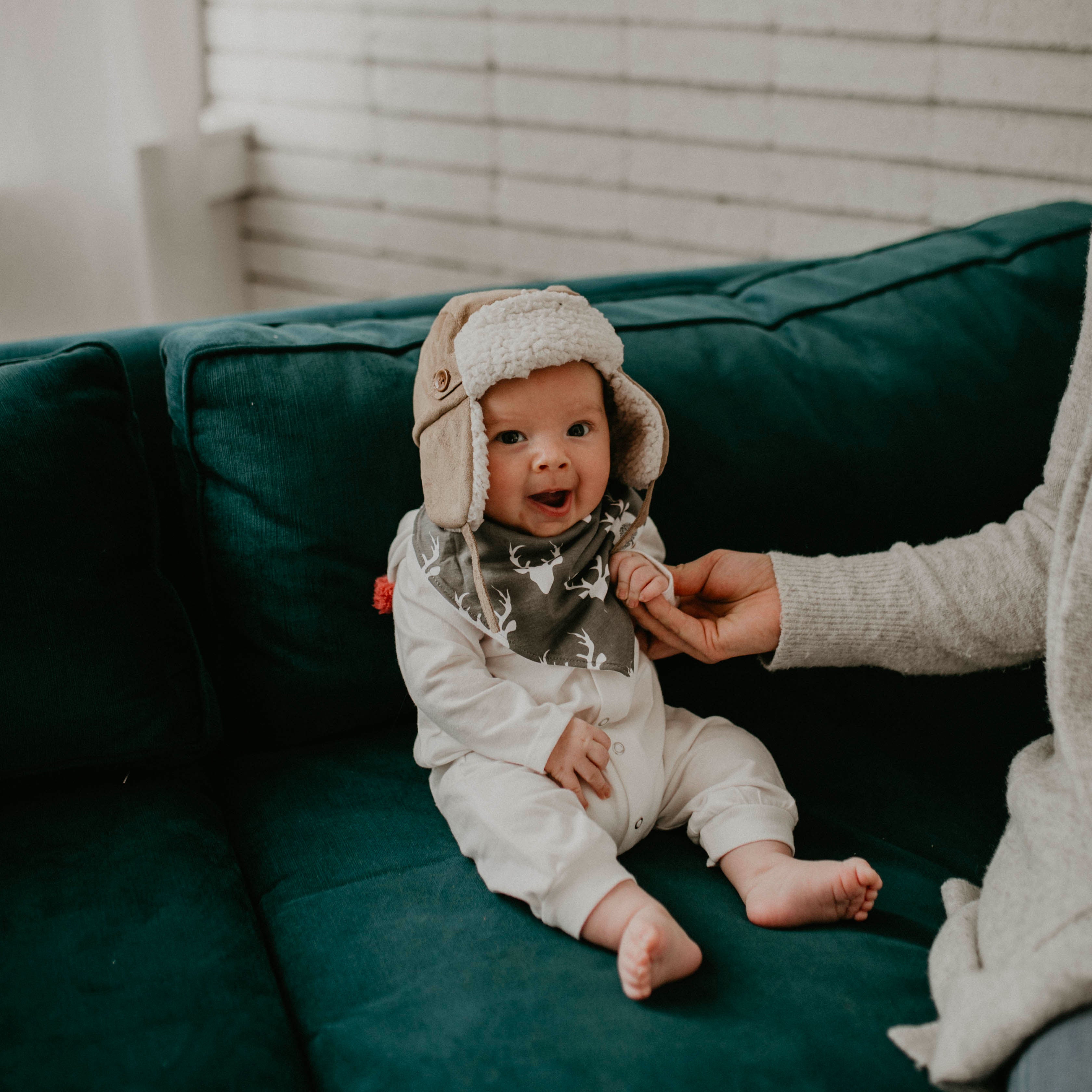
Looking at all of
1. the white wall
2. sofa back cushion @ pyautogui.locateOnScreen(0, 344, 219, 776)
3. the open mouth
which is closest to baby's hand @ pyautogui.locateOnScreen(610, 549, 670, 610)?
the open mouth

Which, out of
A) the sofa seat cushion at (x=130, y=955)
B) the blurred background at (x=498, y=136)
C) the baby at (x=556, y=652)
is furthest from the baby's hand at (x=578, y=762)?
the blurred background at (x=498, y=136)

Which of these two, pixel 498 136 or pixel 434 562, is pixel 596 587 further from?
pixel 498 136

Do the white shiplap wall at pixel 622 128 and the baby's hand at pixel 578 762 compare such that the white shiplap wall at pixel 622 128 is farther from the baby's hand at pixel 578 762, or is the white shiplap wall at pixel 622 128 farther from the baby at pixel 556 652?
the baby's hand at pixel 578 762

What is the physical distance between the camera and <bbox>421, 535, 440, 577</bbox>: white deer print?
112 centimetres

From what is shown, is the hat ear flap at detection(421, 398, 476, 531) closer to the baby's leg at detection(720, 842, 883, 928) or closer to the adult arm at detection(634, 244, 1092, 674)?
the adult arm at detection(634, 244, 1092, 674)

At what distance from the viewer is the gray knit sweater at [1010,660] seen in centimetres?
78

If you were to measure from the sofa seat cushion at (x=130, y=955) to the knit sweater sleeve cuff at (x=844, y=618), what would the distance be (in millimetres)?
634

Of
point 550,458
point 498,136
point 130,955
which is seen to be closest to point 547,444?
point 550,458

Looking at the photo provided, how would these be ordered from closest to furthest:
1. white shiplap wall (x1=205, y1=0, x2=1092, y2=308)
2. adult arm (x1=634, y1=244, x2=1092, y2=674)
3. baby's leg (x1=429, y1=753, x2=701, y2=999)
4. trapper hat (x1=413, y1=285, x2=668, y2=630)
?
baby's leg (x1=429, y1=753, x2=701, y2=999), trapper hat (x1=413, y1=285, x2=668, y2=630), adult arm (x1=634, y1=244, x2=1092, y2=674), white shiplap wall (x1=205, y1=0, x2=1092, y2=308)

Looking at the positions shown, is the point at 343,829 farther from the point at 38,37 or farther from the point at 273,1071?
the point at 38,37

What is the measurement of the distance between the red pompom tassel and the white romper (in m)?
0.01

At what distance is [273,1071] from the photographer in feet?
2.83

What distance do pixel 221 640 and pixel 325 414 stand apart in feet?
0.99

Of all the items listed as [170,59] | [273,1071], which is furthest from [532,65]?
[273,1071]
